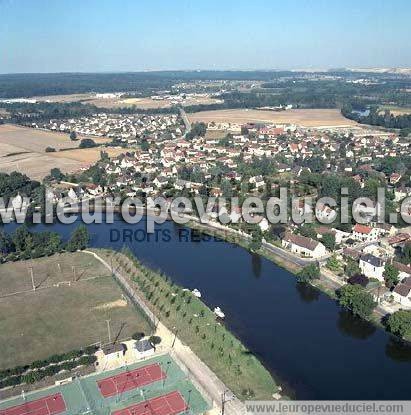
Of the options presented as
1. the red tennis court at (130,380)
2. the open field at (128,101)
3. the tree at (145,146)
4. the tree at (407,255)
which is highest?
the open field at (128,101)

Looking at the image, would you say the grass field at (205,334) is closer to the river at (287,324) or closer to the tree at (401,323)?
the river at (287,324)

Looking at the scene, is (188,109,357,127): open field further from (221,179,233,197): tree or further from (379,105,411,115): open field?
(221,179,233,197): tree

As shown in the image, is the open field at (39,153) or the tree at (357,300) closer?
the tree at (357,300)

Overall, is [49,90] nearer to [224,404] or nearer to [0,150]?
[0,150]

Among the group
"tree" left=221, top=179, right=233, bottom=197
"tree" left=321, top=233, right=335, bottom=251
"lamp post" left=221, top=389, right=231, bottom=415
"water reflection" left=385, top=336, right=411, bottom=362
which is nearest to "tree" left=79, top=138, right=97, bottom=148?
"tree" left=221, top=179, right=233, bottom=197

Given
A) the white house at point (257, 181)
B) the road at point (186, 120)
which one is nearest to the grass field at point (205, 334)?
the white house at point (257, 181)

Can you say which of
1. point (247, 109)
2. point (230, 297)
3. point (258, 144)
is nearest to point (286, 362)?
point (230, 297)

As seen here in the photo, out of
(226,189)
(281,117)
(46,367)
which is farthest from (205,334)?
(281,117)
